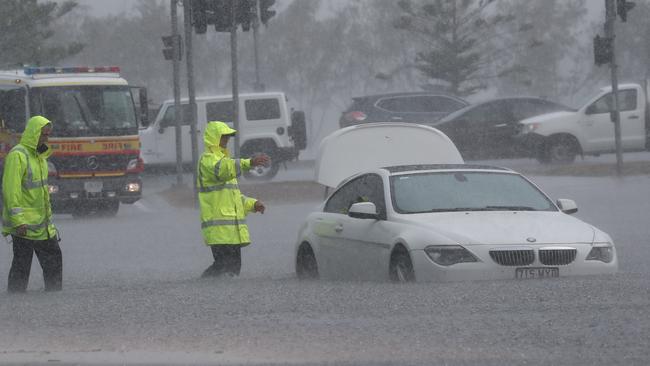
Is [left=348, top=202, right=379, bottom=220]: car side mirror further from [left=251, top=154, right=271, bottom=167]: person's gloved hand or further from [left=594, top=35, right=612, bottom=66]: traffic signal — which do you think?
[left=594, top=35, right=612, bottom=66]: traffic signal

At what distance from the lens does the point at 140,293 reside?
39.5 feet

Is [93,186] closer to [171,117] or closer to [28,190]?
[171,117]

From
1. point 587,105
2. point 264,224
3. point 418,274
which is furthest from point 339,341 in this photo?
point 587,105

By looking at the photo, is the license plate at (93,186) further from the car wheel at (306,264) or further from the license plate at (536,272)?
the license plate at (536,272)

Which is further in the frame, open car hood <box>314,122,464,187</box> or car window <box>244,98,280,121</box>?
car window <box>244,98,280,121</box>

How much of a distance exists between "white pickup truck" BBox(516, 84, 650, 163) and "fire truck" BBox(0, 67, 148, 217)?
A: 10469 mm

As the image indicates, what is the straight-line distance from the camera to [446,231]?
11812mm

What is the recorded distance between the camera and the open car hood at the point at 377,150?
643 inches

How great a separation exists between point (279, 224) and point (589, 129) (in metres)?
11.3

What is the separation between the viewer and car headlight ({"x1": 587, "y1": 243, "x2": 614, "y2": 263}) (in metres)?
11.9

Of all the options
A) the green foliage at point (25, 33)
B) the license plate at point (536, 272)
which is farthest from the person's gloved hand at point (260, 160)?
the green foliage at point (25, 33)

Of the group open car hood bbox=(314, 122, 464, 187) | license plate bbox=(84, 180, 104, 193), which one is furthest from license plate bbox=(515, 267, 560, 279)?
license plate bbox=(84, 180, 104, 193)

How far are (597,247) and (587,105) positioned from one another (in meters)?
21.2

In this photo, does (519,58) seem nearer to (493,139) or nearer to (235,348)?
(493,139)
